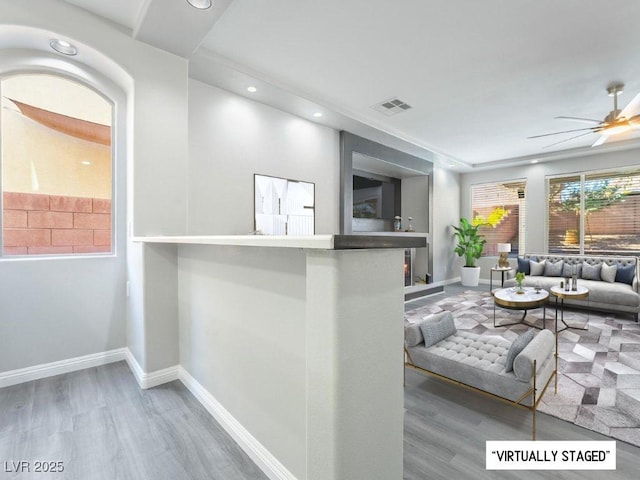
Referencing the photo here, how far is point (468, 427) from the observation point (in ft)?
6.23

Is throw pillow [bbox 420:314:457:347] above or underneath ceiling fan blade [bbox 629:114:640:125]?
underneath

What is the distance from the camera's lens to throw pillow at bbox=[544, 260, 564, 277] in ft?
17.9

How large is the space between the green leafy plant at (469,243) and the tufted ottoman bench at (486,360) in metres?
5.47

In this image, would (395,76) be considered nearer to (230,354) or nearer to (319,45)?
(319,45)

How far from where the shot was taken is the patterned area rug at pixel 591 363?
2.00 m

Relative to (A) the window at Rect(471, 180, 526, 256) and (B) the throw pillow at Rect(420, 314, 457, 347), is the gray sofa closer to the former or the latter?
(A) the window at Rect(471, 180, 526, 256)

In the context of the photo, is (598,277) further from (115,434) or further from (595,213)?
(115,434)

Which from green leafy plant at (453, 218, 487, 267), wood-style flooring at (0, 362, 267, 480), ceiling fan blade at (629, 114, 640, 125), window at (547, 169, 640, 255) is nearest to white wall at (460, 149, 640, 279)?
window at (547, 169, 640, 255)

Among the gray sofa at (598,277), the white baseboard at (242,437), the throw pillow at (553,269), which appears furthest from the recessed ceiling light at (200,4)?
the throw pillow at (553,269)

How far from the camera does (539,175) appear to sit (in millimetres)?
6945

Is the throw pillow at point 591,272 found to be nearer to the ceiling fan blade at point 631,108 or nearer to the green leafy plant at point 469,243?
the green leafy plant at point 469,243

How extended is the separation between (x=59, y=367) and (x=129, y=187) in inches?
67.6

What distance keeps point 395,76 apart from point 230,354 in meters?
3.40

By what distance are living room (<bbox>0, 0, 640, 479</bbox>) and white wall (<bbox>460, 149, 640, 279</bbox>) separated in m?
2.70
